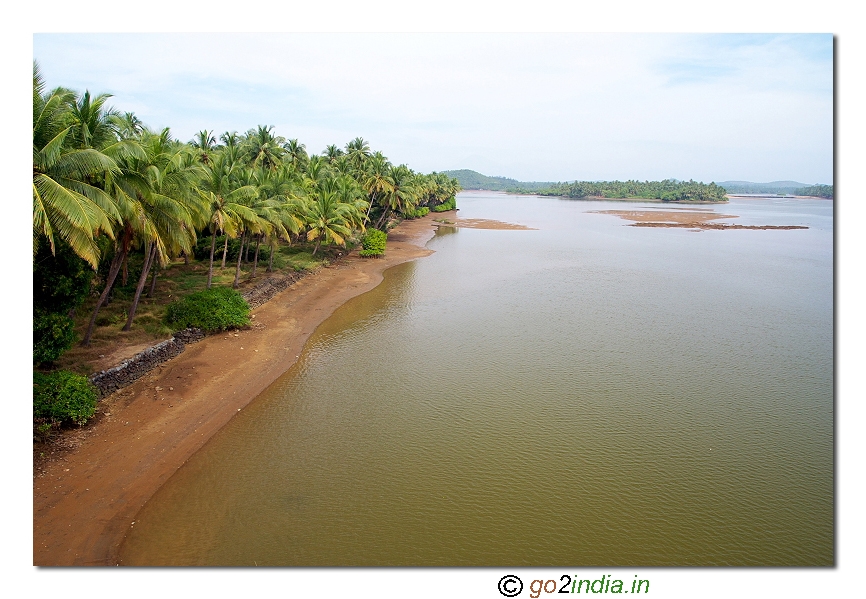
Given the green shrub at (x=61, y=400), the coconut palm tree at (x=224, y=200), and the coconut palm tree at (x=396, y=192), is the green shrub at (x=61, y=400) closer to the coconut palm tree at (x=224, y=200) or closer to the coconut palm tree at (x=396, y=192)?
the coconut palm tree at (x=224, y=200)

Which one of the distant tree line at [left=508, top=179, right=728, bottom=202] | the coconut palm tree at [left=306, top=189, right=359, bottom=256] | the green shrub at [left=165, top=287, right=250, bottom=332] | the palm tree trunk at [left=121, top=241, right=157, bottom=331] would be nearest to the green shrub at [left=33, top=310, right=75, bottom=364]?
the palm tree trunk at [left=121, top=241, right=157, bottom=331]

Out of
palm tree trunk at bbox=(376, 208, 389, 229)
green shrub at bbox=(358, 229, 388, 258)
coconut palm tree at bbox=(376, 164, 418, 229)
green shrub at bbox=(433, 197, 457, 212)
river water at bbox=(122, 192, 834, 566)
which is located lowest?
river water at bbox=(122, 192, 834, 566)

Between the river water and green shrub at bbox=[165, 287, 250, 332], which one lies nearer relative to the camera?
the river water

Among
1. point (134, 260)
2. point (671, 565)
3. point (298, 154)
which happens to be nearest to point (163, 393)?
point (134, 260)

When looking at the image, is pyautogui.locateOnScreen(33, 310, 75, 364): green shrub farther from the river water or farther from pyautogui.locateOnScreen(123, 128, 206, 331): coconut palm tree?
the river water

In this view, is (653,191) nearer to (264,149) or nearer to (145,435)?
(264,149)

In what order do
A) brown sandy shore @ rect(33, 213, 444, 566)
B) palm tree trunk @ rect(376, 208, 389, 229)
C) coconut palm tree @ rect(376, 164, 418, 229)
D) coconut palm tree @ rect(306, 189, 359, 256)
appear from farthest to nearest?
1. palm tree trunk @ rect(376, 208, 389, 229)
2. coconut palm tree @ rect(376, 164, 418, 229)
3. coconut palm tree @ rect(306, 189, 359, 256)
4. brown sandy shore @ rect(33, 213, 444, 566)

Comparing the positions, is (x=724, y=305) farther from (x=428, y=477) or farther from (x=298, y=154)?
(x=298, y=154)
